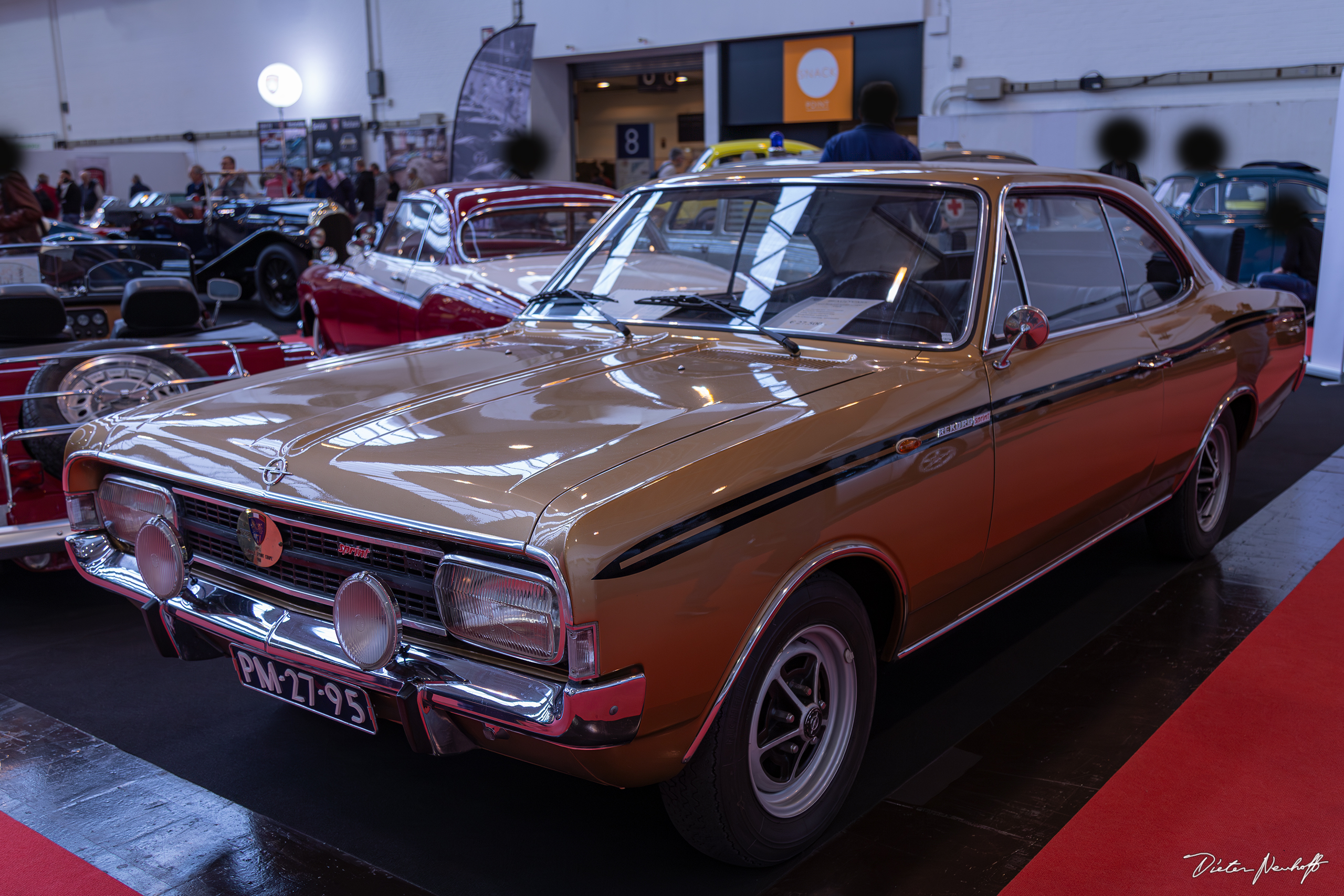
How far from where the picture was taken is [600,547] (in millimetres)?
1767

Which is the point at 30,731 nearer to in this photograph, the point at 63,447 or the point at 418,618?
the point at 63,447

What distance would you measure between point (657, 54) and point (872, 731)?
17084mm

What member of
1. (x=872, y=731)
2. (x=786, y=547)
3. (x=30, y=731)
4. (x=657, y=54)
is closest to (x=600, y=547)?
(x=786, y=547)

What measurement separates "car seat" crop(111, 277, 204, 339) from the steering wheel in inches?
124

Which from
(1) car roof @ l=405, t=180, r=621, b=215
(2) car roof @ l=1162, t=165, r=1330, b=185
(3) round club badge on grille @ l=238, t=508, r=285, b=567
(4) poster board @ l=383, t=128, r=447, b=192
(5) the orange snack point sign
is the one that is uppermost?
(5) the orange snack point sign

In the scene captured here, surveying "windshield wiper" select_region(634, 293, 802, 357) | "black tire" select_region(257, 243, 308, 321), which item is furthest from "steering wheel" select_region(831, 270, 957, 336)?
"black tire" select_region(257, 243, 308, 321)

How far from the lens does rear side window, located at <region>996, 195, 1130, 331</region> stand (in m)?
3.17

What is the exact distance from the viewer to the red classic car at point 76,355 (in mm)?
3592

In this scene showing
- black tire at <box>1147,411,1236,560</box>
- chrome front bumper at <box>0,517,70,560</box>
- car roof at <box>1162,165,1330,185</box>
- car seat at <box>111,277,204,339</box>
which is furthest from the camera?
car roof at <box>1162,165,1330,185</box>

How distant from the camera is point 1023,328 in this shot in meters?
2.69

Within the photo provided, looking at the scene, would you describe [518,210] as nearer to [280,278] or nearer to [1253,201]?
[280,278]

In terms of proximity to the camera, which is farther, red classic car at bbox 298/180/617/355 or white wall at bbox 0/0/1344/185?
white wall at bbox 0/0/1344/185

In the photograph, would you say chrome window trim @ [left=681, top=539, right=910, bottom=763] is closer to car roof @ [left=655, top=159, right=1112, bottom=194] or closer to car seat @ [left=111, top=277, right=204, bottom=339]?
car roof @ [left=655, top=159, right=1112, bottom=194]

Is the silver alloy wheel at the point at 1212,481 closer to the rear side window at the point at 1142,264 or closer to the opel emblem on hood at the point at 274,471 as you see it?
the rear side window at the point at 1142,264
